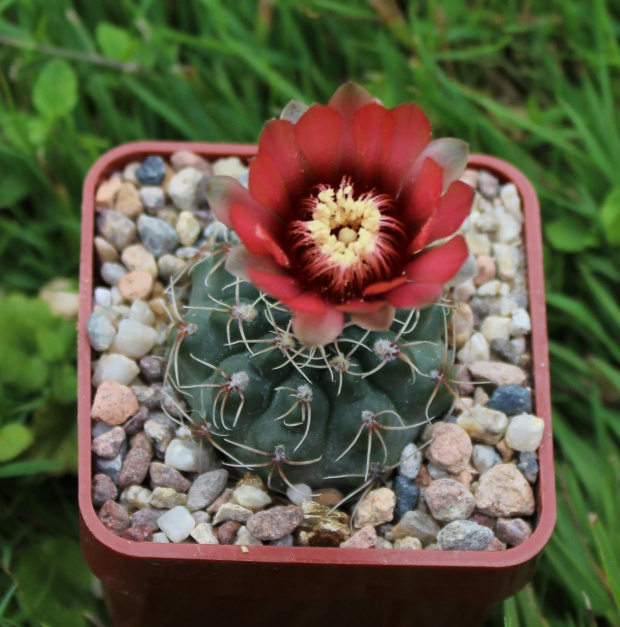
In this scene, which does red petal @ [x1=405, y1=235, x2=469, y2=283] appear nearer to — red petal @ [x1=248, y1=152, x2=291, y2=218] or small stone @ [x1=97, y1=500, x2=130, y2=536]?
red petal @ [x1=248, y1=152, x2=291, y2=218]

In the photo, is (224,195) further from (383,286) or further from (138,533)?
(138,533)

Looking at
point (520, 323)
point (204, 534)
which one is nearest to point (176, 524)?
point (204, 534)

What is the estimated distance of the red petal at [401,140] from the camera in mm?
1083

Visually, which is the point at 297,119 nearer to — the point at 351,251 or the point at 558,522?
the point at 351,251

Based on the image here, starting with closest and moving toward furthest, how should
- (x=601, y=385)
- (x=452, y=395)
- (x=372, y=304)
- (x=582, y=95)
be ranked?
1. (x=372, y=304)
2. (x=452, y=395)
3. (x=601, y=385)
4. (x=582, y=95)

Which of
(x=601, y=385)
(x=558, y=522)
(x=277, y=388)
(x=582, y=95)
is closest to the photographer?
(x=277, y=388)

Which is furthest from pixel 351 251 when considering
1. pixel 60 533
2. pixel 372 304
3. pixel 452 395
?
pixel 60 533

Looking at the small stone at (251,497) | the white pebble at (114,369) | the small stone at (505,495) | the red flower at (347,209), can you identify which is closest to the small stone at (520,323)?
the small stone at (505,495)

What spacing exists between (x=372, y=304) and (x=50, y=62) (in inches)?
43.0

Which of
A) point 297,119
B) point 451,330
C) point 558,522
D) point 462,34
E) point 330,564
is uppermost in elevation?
point 297,119

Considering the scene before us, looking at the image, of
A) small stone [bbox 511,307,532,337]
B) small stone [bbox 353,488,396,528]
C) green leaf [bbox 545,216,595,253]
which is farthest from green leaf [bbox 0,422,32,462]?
green leaf [bbox 545,216,595,253]

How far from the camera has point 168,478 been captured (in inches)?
50.0

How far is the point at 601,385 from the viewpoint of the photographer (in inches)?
68.3

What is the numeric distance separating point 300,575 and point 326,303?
368 millimetres
